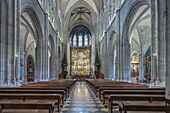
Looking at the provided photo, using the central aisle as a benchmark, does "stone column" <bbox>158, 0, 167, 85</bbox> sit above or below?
above

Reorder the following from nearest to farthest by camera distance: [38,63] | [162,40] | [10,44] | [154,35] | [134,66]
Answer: [162,40] → [154,35] → [10,44] → [38,63] → [134,66]

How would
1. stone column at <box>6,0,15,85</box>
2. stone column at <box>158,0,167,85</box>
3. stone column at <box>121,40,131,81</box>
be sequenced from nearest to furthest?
stone column at <box>158,0,167,85</box> < stone column at <box>6,0,15,85</box> < stone column at <box>121,40,131,81</box>

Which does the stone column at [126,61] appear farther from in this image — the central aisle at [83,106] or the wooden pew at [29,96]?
the wooden pew at [29,96]

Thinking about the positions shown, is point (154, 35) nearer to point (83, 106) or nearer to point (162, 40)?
point (162, 40)

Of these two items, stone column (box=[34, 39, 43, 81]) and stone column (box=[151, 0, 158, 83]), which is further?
stone column (box=[34, 39, 43, 81])

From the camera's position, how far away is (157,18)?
12.3 metres

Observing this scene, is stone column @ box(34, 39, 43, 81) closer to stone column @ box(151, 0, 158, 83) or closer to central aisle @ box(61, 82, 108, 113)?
central aisle @ box(61, 82, 108, 113)

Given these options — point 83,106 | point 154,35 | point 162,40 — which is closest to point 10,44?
point 83,106

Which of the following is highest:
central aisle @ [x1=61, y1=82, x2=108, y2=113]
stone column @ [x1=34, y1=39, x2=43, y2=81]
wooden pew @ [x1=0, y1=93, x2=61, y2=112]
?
stone column @ [x1=34, y1=39, x2=43, y2=81]

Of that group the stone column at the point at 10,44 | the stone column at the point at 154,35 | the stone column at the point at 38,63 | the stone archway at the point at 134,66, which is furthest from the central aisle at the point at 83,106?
the stone archway at the point at 134,66

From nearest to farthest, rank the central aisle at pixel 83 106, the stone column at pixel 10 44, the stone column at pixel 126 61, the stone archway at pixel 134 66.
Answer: the central aisle at pixel 83 106
the stone column at pixel 10 44
the stone column at pixel 126 61
the stone archway at pixel 134 66

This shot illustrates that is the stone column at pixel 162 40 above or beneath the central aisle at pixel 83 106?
above

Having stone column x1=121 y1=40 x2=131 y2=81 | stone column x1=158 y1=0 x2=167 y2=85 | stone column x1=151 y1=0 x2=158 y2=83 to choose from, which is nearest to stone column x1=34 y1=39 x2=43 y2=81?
stone column x1=121 y1=40 x2=131 y2=81

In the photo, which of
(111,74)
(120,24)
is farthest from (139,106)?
(111,74)
